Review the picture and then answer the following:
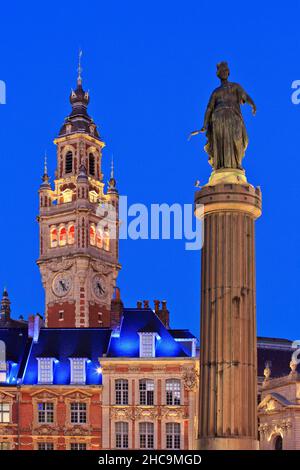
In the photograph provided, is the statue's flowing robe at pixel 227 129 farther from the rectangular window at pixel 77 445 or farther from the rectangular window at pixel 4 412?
the rectangular window at pixel 4 412

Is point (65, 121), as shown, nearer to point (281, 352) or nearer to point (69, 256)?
point (69, 256)

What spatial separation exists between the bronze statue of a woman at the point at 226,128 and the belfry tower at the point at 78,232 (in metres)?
65.7

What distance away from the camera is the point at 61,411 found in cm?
5375

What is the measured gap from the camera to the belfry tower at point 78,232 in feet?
276

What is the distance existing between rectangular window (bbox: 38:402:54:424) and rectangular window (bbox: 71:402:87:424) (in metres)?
1.07

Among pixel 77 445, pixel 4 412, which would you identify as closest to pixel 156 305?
pixel 77 445

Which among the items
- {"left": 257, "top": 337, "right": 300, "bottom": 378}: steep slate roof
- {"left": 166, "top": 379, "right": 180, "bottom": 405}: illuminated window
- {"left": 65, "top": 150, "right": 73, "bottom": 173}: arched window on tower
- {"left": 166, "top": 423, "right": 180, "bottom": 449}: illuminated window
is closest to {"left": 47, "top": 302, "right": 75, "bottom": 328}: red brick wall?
{"left": 65, "top": 150, "right": 73, "bottom": 173}: arched window on tower

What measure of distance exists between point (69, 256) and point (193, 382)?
34243mm

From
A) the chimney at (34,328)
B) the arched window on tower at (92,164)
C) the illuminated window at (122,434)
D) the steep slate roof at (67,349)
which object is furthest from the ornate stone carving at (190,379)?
the arched window on tower at (92,164)

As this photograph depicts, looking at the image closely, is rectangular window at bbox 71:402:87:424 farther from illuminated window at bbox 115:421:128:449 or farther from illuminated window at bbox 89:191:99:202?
illuminated window at bbox 89:191:99:202
